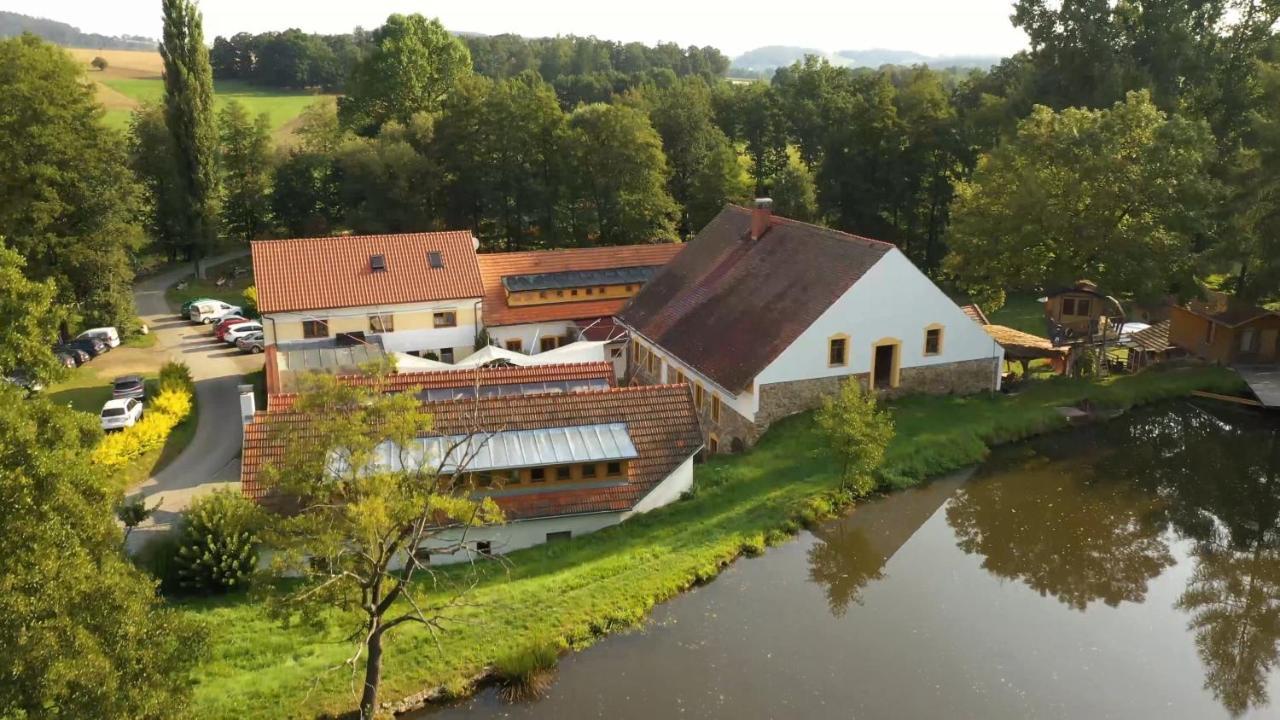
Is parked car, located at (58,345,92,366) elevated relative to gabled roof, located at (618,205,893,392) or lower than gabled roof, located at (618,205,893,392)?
lower

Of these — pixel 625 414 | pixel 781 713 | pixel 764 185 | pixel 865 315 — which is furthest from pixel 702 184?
pixel 781 713

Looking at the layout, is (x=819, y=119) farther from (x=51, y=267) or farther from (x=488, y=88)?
(x=51, y=267)

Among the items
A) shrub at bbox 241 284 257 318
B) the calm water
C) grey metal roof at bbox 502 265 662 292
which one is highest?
grey metal roof at bbox 502 265 662 292

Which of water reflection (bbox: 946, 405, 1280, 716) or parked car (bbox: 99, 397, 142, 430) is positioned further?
parked car (bbox: 99, 397, 142, 430)

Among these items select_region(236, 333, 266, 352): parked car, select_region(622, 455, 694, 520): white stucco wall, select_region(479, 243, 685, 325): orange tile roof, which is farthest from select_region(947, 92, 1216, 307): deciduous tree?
select_region(236, 333, 266, 352): parked car

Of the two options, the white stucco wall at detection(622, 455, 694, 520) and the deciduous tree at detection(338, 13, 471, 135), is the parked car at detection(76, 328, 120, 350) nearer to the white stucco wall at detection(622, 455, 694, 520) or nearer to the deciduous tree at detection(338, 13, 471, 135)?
the deciduous tree at detection(338, 13, 471, 135)

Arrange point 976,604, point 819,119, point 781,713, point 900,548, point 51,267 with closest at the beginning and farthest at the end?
point 781,713, point 976,604, point 900,548, point 51,267, point 819,119

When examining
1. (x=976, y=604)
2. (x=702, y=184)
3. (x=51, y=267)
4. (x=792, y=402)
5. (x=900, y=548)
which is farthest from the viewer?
(x=702, y=184)

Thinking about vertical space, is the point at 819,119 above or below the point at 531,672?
above
